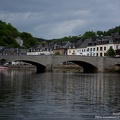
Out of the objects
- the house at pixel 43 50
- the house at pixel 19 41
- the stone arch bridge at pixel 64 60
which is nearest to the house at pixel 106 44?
the stone arch bridge at pixel 64 60

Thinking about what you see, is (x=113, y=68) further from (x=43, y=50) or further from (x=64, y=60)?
(x=43, y=50)

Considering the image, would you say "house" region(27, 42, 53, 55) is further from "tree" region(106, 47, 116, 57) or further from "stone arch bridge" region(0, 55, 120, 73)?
"stone arch bridge" region(0, 55, 120, 73)

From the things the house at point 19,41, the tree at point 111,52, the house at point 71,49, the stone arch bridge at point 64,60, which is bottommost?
the stone arch bridge at point 64,60

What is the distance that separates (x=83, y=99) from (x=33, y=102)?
12.3 ft

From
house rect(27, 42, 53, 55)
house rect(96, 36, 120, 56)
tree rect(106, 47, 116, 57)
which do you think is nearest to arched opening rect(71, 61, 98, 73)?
tree rect(106, 47, 116, 57)

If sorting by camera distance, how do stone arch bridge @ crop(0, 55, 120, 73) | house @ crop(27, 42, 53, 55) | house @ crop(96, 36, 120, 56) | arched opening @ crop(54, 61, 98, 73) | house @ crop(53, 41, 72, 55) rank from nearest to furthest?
stone arch bridge @ crop(0, 55, 120, 73) < arched opening @ crop(54, 61, 98, 73) < house @ crop(96, 36, 120, 56) < house @ crop(53, 41, 72, 55) < house @ crop(27, 42, 53, 55)

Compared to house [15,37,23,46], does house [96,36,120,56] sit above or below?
below

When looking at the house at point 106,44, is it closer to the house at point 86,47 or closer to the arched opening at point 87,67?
the house at point 86,47

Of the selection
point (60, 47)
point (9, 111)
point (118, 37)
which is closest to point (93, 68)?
point (118, 37)

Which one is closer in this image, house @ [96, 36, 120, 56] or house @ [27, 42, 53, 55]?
house @ [96, 36, 120, 56]

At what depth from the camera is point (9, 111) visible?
19094 millimetres

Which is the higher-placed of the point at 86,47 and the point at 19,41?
the point at 19,41

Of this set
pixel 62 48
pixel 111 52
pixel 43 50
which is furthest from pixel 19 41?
pixel 111 52

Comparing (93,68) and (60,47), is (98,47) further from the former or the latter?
(60,47)
